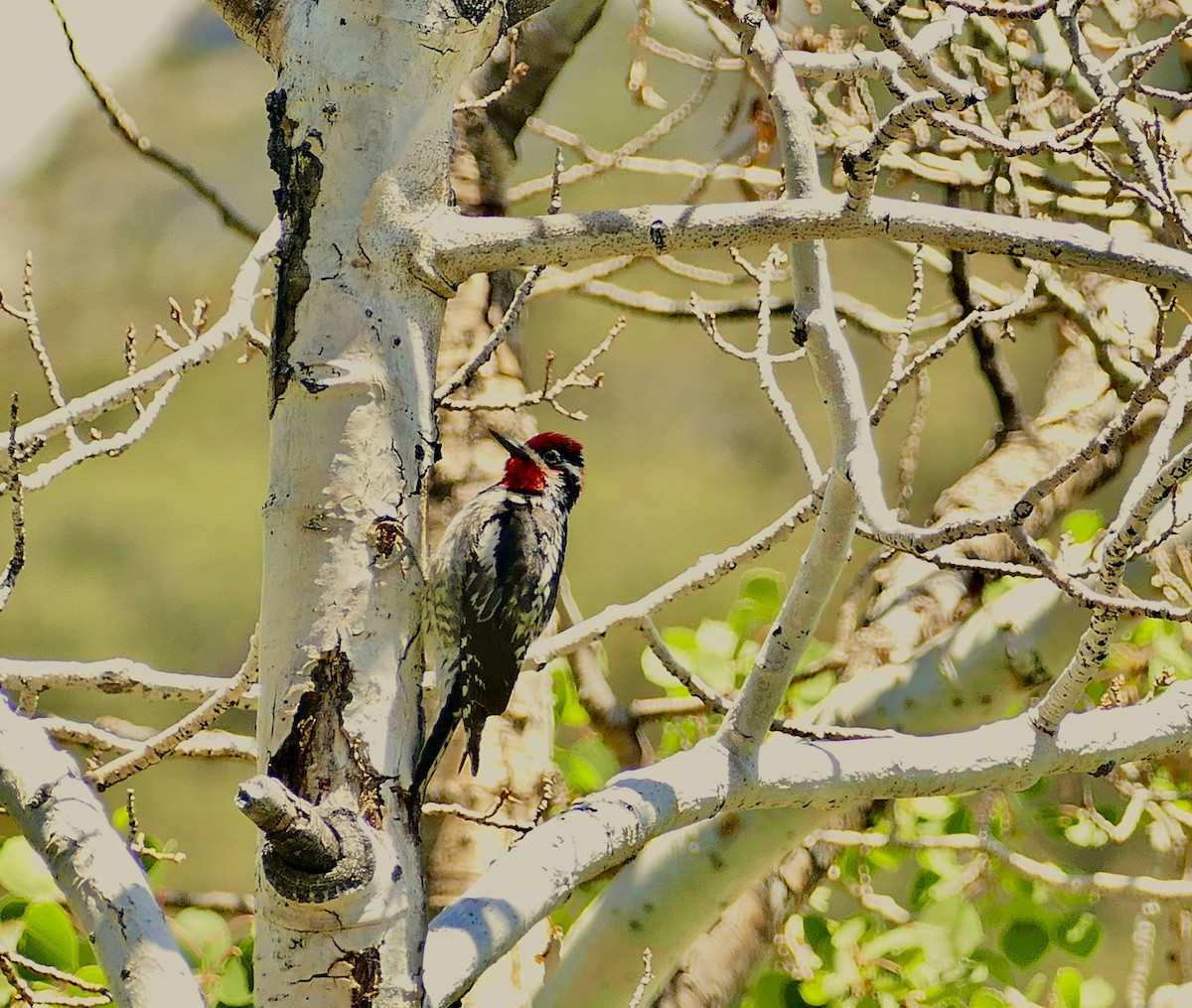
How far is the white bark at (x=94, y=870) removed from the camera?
1.29 meters

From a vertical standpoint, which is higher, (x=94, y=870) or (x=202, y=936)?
(x=202, y=936)

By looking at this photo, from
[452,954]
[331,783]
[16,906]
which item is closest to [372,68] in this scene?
[331,783]

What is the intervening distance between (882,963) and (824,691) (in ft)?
1.93

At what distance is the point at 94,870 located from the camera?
1.34 m

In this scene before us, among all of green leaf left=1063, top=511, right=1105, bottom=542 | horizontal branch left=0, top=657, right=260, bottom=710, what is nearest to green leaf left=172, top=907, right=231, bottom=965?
horizontal branch left=0, top=657, right=260, bottom=710

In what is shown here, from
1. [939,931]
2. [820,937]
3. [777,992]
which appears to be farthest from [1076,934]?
[777,992]

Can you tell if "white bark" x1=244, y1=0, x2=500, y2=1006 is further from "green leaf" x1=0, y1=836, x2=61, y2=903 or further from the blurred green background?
the blurred green background

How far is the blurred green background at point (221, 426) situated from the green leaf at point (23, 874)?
13.8 feet

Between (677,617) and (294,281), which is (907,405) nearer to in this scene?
(677,617)

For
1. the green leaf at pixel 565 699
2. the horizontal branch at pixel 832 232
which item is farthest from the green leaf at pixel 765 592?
the horizontal branch at pixel 832 232

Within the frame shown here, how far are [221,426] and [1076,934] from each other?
5.30 m

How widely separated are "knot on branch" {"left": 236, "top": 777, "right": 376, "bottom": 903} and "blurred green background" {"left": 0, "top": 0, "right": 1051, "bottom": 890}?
530cm

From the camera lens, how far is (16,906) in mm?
2234

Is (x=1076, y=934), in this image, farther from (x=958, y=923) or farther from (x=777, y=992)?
(x=777, y=992)
